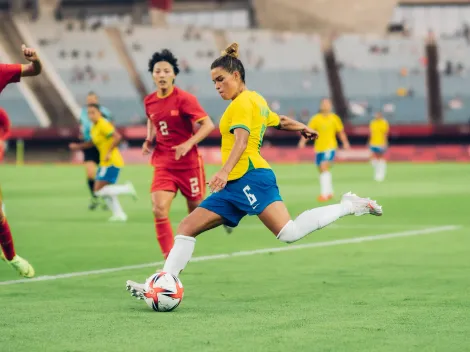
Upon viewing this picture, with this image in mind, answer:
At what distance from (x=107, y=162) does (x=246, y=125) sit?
35.2 feet

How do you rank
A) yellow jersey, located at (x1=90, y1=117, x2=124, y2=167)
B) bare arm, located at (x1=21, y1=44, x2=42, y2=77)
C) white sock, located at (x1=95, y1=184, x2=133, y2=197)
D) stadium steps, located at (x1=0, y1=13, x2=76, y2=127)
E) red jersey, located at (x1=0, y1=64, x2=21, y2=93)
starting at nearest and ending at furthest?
bare arm, located at (x1=21, y1=44, x2=42, y2=77) → red jersey, located at (x1=0, y1=64, x2=21, y2=93) → white sock, located at (x1=95, y1=184, x2=133, y2=197) → yellow jersey, located at (x1=90, y1=117, x2=124, y2=167) → stadium steps, located at (x1=0, y1=13, x2=76, y2=127)

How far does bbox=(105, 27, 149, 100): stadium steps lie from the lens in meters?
58.8

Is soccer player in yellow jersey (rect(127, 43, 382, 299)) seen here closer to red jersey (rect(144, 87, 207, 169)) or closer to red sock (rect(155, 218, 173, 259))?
red sock (rect(155, 218, 173, 259))

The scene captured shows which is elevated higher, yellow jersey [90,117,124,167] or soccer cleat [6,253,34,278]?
soccer cleat [6,253,34,278]

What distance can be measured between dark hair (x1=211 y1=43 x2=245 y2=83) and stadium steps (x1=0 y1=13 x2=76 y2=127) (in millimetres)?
48089

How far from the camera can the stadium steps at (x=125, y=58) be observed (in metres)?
58.8

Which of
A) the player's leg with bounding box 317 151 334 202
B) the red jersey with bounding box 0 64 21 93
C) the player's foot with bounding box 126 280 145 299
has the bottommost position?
the player's leg with bounding box 317 151 334 202

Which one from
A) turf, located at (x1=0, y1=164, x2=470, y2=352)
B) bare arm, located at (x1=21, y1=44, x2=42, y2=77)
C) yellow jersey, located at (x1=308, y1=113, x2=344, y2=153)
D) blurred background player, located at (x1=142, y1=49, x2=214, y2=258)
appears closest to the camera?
turf, located at (x1=0, y1=164, x2=470, y2=352)

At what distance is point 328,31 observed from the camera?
6356cm

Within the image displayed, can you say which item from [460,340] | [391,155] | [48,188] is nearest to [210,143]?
[391,155]

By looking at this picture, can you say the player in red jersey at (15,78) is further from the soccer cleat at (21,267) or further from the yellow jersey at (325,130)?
the yellow jersey at (325,130)

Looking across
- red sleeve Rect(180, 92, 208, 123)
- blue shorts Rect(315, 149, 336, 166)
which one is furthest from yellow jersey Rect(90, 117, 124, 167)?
red sleeve Rect(180, 92, 208, 123)

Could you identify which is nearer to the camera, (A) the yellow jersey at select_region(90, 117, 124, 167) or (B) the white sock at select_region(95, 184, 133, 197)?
(B) the white sock at select_region(95, 184, 133, 197)

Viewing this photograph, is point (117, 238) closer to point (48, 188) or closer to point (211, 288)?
Answer: point (211, 288)
